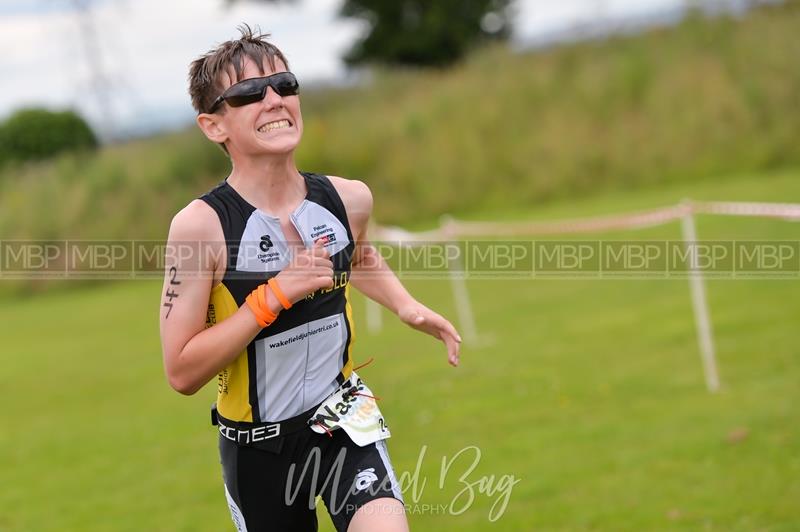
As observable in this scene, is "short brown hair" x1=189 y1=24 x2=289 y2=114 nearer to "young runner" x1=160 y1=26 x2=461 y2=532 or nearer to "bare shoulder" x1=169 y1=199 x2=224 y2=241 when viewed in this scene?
"young runner" x1=160 y1=26 x2=461 y2=532

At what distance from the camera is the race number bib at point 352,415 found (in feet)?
12.1

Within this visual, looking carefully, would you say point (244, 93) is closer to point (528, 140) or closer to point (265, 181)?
point (265, 181)

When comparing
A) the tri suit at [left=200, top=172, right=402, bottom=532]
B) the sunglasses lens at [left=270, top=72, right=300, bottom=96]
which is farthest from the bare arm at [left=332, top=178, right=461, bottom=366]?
the sunglasses lens at [left=270, top=72, right=300, bottom=96]

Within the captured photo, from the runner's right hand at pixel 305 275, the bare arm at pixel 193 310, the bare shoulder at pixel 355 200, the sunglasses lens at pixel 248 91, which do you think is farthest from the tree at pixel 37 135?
the runner's right hand at pixel 305 275

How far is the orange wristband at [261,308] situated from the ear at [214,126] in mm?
640

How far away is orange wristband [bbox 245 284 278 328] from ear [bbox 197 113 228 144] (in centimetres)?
64

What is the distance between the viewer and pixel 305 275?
338 cm

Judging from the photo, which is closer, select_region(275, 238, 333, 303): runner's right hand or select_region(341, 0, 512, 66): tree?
select_region(275, 238, 333, 303): runner's right hand

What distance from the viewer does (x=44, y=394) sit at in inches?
523

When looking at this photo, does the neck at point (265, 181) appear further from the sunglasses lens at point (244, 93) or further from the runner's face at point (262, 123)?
the sunglasses lens at point (244, 93)

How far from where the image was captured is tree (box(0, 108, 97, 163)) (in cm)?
3198

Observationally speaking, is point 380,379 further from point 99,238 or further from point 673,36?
point 673,36

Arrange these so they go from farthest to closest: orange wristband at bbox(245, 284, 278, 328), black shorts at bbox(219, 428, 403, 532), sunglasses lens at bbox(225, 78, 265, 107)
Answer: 1. black shorts at bbox(219, 428, 403, 532)
2. sunglasses lens at bbox(225, 78, 265, 107)
3. orange wristband at bbox(245, 284, 278, 328)

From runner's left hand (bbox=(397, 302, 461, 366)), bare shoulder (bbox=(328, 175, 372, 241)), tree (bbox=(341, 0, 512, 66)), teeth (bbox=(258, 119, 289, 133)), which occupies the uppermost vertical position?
tree (bbox=(341, 0, 512, 66))
